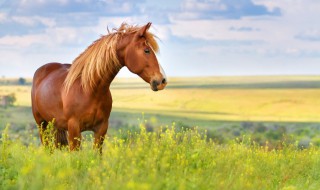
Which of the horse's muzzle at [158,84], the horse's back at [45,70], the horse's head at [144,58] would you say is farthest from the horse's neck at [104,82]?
the horse's back at [45,70]

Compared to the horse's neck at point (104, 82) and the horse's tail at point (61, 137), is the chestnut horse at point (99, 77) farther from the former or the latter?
the horse's tail at point (61, 137)

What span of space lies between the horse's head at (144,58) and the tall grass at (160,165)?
2.77 ft

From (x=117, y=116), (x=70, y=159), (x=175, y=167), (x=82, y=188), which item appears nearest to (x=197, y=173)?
(x=175, y=167)

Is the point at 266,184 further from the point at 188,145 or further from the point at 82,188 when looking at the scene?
the point at 82,188

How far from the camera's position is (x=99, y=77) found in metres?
12.0

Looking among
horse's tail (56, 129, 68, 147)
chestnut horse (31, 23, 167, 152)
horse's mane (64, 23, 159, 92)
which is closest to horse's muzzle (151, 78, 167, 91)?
chestnut horse (31, 23, 167, 152)

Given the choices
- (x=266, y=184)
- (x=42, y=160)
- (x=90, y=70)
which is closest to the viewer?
(x=42, y=160)

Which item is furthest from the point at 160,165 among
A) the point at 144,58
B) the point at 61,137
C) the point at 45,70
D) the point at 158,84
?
the point at 45,70

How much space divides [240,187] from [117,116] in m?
71.7

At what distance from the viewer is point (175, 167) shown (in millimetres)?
9742

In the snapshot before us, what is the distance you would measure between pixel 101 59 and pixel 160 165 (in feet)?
10.8

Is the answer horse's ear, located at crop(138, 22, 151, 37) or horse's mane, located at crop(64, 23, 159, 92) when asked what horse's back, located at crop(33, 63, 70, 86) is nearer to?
horse's mane, located at crop(64, 23, 159, 92)

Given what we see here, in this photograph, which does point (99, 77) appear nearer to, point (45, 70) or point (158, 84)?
point (158, 84)

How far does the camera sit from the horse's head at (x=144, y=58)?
11.3m
